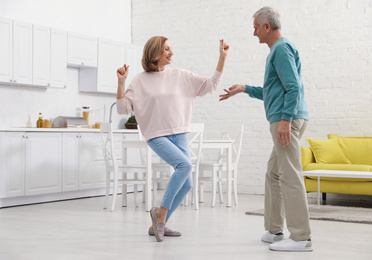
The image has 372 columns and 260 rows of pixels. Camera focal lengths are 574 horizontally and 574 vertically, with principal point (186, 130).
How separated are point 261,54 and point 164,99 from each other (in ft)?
12.9

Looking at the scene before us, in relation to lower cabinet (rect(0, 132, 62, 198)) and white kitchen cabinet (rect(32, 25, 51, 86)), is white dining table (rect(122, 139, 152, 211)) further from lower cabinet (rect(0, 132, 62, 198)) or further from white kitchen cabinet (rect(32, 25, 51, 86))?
white kitchen cabinet (rect(32, 25, 51, 86))

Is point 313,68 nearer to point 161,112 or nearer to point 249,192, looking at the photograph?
point 249,192

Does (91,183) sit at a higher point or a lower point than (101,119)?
lower

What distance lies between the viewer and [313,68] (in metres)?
6.99

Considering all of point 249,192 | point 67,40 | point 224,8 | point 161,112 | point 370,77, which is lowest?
point 249,192

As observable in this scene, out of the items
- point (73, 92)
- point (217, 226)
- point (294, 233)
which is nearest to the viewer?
point (294, 233)

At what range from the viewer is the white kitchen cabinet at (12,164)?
18.7 ft

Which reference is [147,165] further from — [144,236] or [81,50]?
[81,50]

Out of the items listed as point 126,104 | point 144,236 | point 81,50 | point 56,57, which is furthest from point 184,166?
point 81,50

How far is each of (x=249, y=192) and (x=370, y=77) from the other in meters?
2.07

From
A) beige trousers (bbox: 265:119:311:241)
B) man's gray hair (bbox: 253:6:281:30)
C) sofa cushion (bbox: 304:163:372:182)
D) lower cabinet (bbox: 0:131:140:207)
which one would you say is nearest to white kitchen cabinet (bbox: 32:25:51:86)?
lower cabinet (bbox: 0:131:140:207)

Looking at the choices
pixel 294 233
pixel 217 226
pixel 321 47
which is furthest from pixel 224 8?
pixel 294 233

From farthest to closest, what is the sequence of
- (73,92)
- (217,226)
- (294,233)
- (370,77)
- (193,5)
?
(193,5), (73,92), (370,77), (217,226), (294,233)

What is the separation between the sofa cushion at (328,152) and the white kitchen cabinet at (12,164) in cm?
318
